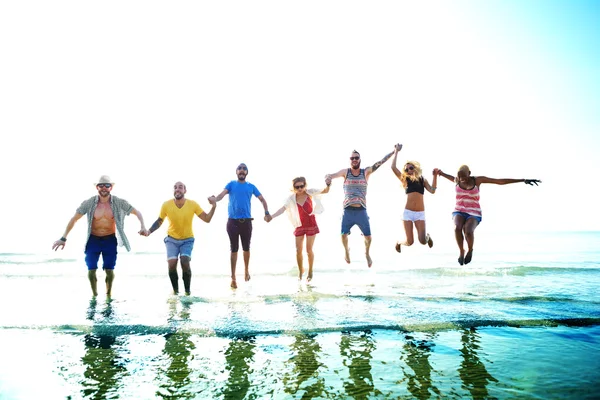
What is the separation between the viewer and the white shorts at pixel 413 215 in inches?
435

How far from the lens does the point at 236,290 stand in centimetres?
1036

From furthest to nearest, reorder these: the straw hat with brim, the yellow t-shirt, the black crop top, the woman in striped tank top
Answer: the black crop top, the woman in striped tank top, the yellow t-shirt, the straw hat with brim

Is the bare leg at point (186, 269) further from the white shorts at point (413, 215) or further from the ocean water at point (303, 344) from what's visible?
the white shorts at point (413, 215)

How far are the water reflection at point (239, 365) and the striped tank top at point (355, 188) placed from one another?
633 centimetres

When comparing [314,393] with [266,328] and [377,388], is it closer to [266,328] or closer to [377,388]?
[377,388]

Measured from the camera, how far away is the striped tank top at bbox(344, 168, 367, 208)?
1128cm

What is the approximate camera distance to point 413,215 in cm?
1109

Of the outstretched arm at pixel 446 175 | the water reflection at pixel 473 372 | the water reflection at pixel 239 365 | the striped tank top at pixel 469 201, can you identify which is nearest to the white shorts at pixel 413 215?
the striped tank top at pixel 469 201

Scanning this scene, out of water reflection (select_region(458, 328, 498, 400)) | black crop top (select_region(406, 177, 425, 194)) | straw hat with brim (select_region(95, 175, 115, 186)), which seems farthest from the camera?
black crop top (select_region(406, 177, 425, 194))

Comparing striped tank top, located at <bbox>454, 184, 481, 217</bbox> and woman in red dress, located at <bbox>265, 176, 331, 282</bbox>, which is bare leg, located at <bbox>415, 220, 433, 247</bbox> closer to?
striped tank top, located at <bbox>454, 184, 481, 217</bbox>

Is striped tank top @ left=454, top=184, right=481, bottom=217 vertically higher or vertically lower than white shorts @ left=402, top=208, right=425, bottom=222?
higher

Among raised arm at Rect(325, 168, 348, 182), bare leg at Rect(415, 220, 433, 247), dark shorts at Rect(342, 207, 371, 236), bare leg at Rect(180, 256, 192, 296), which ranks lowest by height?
bare leg at Rect(180, 256, 192, 296)

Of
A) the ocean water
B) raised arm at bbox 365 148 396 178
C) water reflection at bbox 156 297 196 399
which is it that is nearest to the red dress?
the ocean water

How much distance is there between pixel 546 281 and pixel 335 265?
789 centimetres
